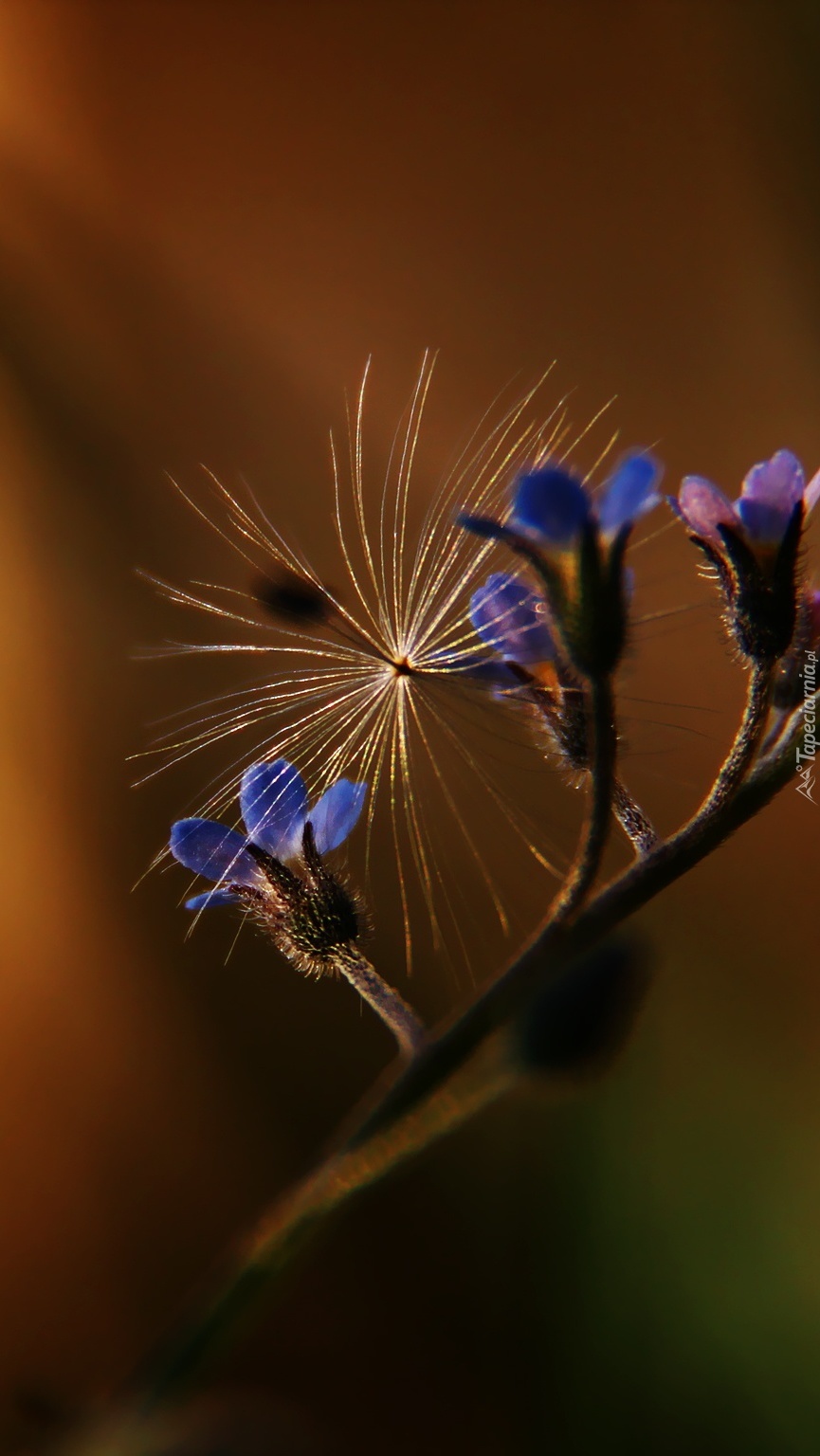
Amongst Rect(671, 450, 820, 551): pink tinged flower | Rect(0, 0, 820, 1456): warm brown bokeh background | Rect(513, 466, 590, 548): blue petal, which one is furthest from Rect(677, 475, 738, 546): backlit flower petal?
Rect(0, 0, 820, 1456): warm brown bokeh background

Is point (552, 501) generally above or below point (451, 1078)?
above

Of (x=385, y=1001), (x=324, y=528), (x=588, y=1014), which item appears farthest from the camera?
(x=324, y=528)

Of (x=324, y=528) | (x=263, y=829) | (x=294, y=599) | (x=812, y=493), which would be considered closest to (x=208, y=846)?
(x=263, y=829)

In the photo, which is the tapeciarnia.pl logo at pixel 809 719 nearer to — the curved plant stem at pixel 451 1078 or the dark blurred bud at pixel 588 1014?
the curved plant stem at pixel 451 1078

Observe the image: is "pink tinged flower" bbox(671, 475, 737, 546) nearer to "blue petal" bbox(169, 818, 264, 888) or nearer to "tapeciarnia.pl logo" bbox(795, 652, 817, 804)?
"tapeciarnia.pl logo" bbox(795, 652, 817, 804)

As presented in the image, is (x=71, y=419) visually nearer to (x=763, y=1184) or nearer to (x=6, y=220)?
(x=6, y=220)

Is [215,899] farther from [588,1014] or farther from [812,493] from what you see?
[812,493]
